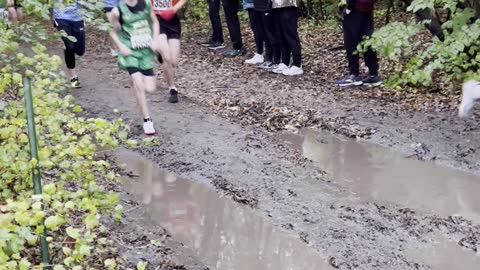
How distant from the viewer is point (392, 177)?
5.78 m

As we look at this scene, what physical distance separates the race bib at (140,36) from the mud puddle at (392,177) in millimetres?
1792

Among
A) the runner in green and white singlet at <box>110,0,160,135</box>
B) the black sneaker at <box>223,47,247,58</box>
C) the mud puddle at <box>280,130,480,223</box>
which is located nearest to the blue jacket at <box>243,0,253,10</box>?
the black sneaker at <box>223,47,247,58</box>

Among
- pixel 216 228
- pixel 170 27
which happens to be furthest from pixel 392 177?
pixel 170 27

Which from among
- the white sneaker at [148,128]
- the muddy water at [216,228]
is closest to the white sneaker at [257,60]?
the white sneaker at [148,128]

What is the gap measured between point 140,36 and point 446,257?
12.9 feet

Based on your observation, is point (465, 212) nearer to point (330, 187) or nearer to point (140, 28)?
point (330, 187)

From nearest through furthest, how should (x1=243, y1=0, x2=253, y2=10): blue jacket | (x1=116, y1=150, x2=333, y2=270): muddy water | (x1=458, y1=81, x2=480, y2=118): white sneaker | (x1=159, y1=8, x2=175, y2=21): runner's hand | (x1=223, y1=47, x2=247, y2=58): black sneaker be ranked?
(x1=116, y1=150, x2=333, y2=270): muddy water, (x1=458, y1=81, x2=480, y2=118): white sneaker, (x1=159, y1=8, x2=175, y2=21): runner's hand, (x1=243, y1=0, x2=253, y2=10): blue jacket, (x1=223, y1=47, x2=247, y2=58): black sneaker

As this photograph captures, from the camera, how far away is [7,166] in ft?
12.3

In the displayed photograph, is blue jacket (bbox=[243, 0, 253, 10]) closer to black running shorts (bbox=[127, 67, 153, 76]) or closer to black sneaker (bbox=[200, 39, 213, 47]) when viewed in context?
black sneaker (bbox=[200, 39, 213, 47])

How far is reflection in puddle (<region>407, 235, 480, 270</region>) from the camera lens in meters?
4.26

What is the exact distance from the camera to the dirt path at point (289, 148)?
468cm

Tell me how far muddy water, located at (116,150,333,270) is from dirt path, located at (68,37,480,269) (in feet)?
0.37

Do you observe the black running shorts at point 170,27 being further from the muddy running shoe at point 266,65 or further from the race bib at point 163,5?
the muddy running shoe at point 266,65

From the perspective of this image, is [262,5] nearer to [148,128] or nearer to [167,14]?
[167,14]
